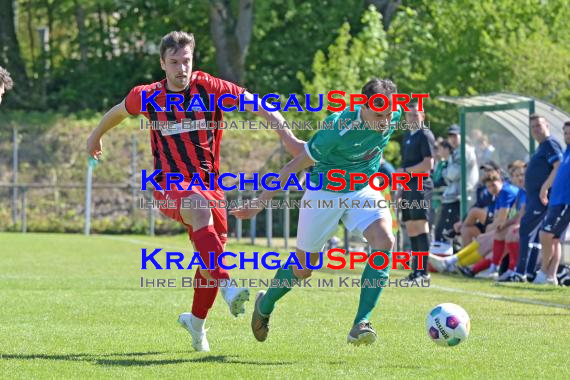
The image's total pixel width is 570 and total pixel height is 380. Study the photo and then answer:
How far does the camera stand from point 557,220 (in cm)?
1564

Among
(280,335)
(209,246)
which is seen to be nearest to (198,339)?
(209,246)

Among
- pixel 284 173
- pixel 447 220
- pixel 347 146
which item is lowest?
pixel 447 220

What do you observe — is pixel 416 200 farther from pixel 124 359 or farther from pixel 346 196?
pixel 124 359

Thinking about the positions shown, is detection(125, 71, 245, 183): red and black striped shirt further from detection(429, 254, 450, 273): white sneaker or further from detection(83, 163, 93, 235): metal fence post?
detection(83, 163, 93, 235): metal fence post

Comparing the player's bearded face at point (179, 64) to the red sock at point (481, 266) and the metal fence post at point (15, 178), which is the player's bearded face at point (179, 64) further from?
the metal fence post at point (15, 178)

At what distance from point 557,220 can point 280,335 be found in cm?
666

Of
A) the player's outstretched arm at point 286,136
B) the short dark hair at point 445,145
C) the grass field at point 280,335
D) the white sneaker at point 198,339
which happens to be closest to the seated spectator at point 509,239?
the grass field at point 280,335

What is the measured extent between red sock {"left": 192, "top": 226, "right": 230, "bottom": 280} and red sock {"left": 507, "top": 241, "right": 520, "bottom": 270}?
9.28 metres

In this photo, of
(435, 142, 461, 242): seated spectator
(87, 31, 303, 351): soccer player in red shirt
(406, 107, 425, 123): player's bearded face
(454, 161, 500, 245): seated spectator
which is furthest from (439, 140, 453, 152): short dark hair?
(87, 31, 303, 351): soccer player in red shirt

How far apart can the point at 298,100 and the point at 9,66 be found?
11.5m

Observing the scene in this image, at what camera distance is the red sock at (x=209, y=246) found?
28.4 ft

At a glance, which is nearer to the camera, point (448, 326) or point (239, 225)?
point (448, 326)

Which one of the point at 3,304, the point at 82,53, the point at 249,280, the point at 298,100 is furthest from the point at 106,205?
the point at 3,304
